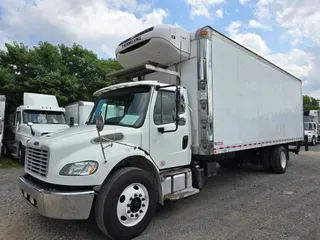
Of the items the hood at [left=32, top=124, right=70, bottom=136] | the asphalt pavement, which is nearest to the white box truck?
the asphalt pavement

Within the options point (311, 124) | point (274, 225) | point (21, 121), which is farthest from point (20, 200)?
point (311, 124)

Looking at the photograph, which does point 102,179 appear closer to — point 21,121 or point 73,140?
point 73,140

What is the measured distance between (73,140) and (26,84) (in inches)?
500

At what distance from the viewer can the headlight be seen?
3.20m

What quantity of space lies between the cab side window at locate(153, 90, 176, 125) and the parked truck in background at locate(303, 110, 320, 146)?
2099 cm

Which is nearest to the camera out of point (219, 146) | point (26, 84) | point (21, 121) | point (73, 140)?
point (73, 140)

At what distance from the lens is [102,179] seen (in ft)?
10.9

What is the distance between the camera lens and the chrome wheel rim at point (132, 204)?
348 centimetres

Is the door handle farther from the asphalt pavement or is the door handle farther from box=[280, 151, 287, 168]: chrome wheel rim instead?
box=[280, 151, 287, 168]: chrome wheel rim

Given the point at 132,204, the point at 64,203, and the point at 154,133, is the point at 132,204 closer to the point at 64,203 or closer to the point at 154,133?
the point at 64,203

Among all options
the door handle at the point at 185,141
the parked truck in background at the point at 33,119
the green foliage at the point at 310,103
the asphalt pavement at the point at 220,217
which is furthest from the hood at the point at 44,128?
the green foliage at the point at 310,103

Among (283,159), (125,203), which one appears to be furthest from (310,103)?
(125,203)

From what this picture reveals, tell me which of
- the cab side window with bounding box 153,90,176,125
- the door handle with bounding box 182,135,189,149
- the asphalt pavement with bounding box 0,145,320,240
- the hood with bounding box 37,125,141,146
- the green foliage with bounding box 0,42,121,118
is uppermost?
the green foliage with bounding box 0,42,121,118

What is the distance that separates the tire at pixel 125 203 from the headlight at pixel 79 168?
1.02 feet
